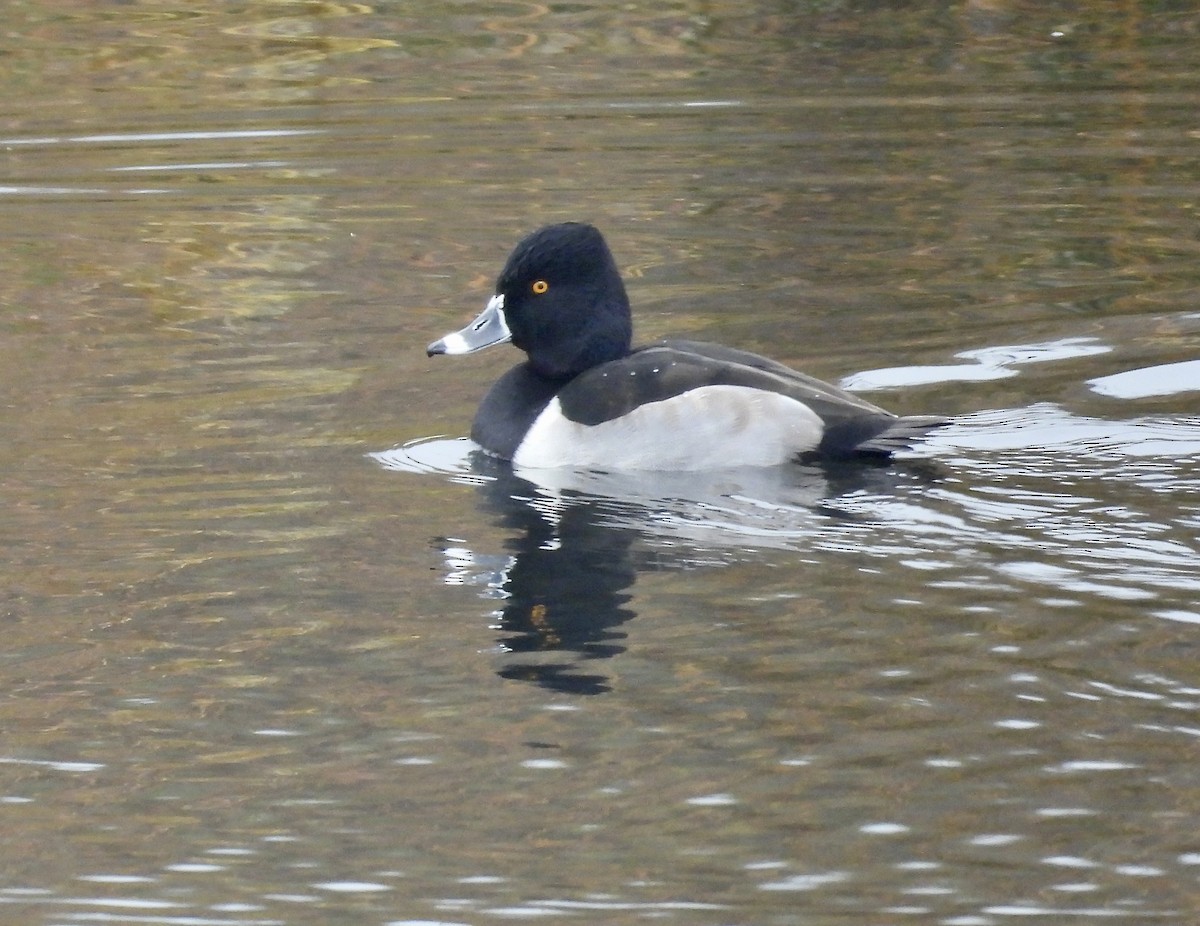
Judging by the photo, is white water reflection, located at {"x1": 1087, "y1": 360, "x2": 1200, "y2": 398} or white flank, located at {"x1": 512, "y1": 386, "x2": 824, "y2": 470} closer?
white flank, located at {"x1": 512, "y1": 386, "x2": 824, "y2": 470}

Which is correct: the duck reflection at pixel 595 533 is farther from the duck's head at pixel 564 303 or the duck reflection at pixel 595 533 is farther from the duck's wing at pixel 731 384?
the duck's head at pixel 564 303

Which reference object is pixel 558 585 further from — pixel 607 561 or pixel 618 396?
pixel 618 396

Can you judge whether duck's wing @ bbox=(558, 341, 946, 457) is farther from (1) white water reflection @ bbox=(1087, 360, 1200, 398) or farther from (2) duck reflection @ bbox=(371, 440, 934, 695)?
(1) white water reflection @ bbox=(1087, 360, 1200, 398)

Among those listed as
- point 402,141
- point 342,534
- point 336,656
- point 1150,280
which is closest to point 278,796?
point 336,656

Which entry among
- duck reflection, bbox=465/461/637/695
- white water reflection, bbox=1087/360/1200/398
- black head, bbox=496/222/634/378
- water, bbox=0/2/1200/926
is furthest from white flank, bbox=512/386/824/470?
white water reflection, bbox=1087/360/1200/398

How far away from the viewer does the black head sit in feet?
27.1

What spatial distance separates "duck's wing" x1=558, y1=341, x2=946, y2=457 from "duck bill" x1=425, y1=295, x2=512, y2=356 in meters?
0.51

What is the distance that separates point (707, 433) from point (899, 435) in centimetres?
70

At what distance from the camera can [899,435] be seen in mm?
7660

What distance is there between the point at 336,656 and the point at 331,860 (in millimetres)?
1313

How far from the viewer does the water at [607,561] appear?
477cm

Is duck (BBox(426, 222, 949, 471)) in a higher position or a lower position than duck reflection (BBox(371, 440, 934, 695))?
higher

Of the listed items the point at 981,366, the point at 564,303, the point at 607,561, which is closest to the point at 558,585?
the point at 607,561

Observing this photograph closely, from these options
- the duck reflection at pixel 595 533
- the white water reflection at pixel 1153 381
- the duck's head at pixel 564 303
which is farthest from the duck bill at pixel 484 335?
the white water reflection at pixel 1153 381
